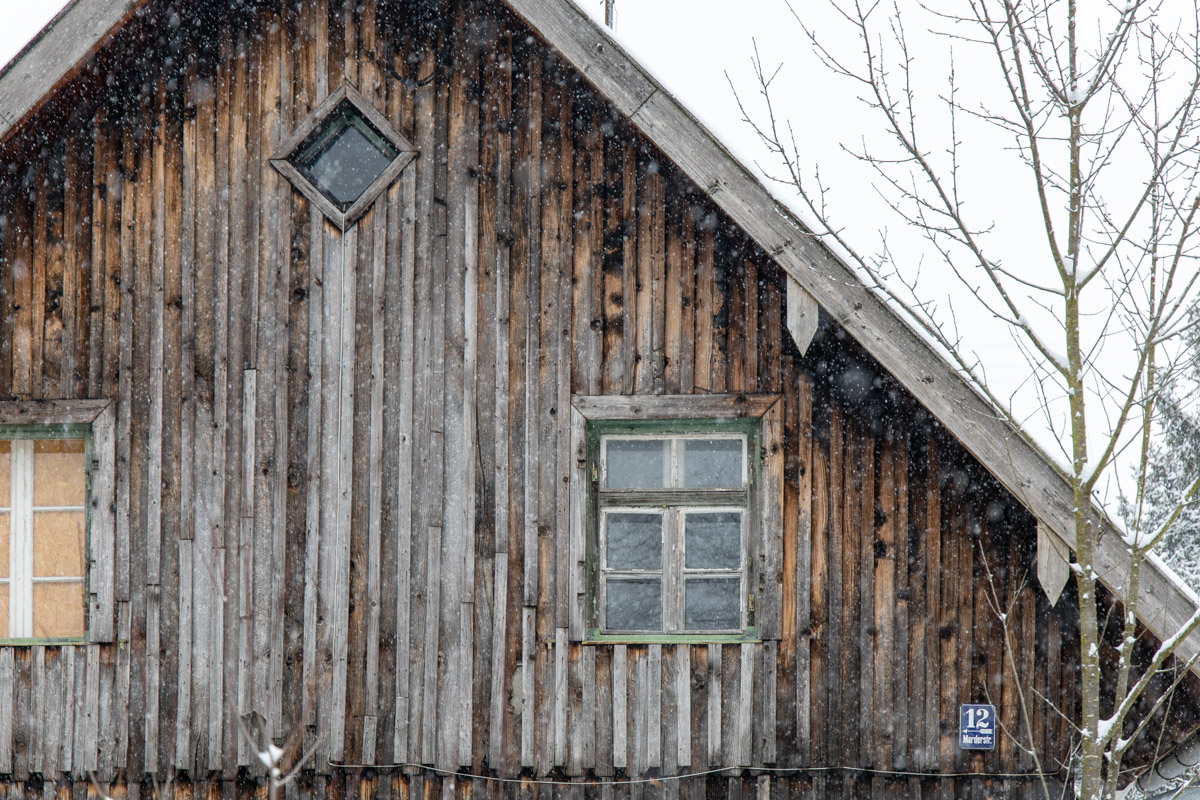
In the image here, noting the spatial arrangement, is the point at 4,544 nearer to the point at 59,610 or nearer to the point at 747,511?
the point at 59,610

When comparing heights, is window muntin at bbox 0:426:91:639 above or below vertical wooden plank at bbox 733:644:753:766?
above

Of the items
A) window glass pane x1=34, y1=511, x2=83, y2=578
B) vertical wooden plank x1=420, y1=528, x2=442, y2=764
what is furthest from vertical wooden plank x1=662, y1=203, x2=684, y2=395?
window glass pane x1=34, y1=511, x2=83, y2=578

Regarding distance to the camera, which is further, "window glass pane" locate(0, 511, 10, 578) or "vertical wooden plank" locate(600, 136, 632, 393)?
"window glass pane" locate(0, 511, 10, 578)

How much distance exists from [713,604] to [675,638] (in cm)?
27

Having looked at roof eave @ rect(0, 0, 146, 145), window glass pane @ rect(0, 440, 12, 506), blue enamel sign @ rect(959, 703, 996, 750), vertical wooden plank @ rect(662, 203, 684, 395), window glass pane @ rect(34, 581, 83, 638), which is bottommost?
blue enamel sign @ rect(959, 703, 996, 750)

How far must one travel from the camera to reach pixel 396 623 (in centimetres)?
545

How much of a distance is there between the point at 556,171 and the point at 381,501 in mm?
2010

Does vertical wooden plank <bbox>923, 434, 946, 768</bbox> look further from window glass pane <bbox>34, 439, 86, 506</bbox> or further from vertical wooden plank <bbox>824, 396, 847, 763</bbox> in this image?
window glass pane <bbox>34, 439, 86, 506</bbox>

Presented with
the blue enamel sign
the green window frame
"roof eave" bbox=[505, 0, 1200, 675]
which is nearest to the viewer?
"roof eave" bbox=[505, 0, 1200, 675]

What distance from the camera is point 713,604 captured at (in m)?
5.43

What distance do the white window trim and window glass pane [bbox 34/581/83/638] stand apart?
2.74 m

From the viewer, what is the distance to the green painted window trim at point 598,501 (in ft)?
17.6

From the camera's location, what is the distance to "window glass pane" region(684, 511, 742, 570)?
215 inches

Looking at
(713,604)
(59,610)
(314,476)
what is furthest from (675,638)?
(59,610)
